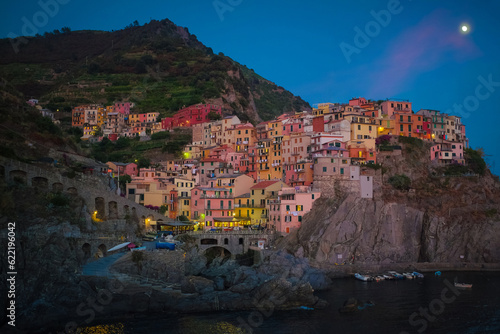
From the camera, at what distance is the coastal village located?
6400 cm

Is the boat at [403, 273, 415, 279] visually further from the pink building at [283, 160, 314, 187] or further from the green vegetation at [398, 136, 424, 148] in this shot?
the green vegetation at [398, 136, 424, 148]

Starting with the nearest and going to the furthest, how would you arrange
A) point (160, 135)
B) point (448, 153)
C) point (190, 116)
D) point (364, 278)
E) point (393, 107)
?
1. point (364, 278)
2. point (448, 153)
3. point (393, 107)
4. point (160, 135)
5. point (190, 116)

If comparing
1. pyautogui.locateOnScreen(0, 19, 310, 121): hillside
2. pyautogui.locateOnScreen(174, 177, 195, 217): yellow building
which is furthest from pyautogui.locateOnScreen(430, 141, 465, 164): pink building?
pyautogui.locateOnScreen(0, 19, 310, 121): hillside

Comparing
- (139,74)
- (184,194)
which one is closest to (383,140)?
(184,194)

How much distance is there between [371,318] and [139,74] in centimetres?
10590

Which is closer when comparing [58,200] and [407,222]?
[58,200]

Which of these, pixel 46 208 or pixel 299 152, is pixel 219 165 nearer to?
pixel 299 152

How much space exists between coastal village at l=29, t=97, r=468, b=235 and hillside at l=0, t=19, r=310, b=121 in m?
30.5

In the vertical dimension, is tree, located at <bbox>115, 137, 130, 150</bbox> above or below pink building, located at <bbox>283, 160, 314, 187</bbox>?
above

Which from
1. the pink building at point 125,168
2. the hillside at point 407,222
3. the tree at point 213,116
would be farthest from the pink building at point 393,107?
the pink building at point 125,168

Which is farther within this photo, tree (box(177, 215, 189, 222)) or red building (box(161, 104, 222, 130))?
red building (box(161, 104, 222, 130))

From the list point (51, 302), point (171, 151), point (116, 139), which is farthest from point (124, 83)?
point (51, 302)

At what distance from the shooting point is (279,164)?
72.1 metres

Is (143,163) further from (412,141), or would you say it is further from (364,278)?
(364,278)
